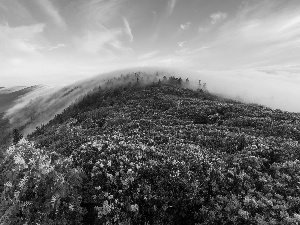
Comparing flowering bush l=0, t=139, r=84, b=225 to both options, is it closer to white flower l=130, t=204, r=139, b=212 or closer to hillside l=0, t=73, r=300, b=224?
hillside l=0, t=73, r=300, b=224

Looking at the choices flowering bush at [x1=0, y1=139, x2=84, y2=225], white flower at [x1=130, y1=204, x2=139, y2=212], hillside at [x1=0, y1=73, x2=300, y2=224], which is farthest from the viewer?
white flower at [x1=130, y1=204, x2=139, y2=212]

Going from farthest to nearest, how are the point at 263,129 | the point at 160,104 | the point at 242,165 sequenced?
the point at 160,104 → the point at 263,129 → the point at 242,165

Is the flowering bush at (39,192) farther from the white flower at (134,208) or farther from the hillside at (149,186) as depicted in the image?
the white flower at (134,208)

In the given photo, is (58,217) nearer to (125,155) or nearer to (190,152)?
(125,155)

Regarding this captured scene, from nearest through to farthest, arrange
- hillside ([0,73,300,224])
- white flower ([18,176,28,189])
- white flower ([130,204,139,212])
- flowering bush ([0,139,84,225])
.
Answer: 1. flowering bush ([0,139,84,225])
2. hillside ([0,73,300,224])
3. white flower ([18,176,28,189])
4. white flower ([130,204,139,212])

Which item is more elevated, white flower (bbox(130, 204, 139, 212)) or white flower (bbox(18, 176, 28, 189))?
white flower (bbox(18, 176, 28, 189))

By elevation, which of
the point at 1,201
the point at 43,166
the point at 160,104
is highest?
the point at 43,166

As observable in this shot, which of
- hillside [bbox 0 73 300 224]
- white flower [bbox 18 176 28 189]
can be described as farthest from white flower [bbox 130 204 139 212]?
white flower [bbox 18 176 28 189]

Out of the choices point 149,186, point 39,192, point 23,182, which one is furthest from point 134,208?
point 23,182

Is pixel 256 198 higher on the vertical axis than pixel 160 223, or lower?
higher

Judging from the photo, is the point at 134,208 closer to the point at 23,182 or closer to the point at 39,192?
the point at 39,192

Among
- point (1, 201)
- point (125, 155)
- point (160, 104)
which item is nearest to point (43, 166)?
point (1, 201)
